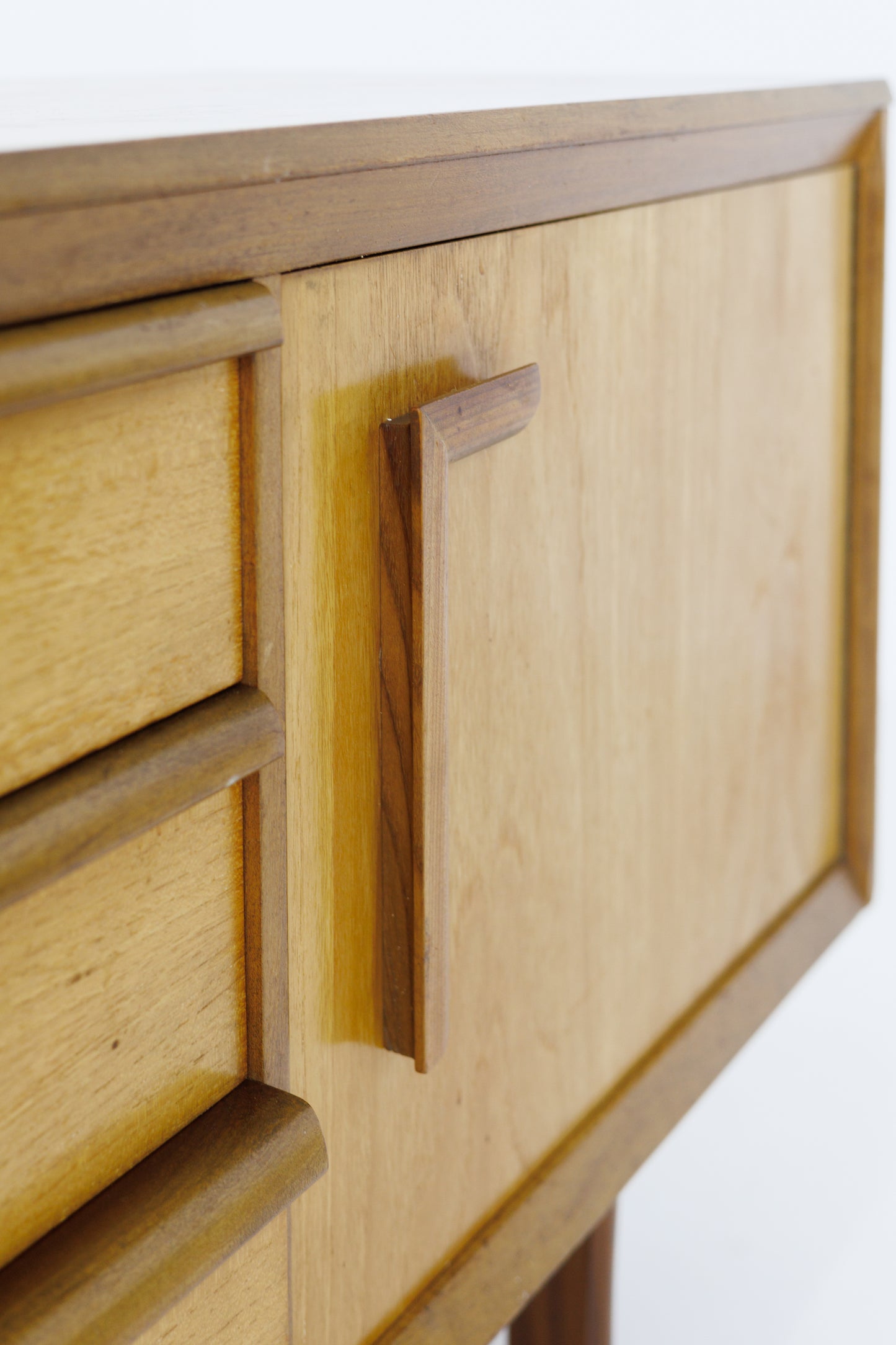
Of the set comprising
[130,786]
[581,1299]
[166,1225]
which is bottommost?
[581,1299]

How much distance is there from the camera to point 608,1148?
59 cm

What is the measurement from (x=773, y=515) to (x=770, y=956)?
0.22m

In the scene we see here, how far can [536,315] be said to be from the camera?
48 cm

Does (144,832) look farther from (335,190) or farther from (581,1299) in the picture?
(581,1299)

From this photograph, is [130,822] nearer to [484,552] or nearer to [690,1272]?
[484,552]

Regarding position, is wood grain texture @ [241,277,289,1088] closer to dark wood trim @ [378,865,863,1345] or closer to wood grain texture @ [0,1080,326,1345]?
wood grain texture @ [0,1080,326,1345]

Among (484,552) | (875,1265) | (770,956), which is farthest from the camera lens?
(875,1265)

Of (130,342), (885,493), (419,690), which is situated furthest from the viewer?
(885,493)

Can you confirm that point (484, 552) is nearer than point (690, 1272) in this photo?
Yes

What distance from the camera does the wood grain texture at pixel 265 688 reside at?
1.12ft

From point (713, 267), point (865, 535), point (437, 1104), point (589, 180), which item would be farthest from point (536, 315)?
point (865, 535)

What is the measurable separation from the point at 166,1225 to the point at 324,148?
245mm

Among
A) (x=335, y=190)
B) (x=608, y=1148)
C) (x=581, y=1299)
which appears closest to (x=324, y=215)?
(x=335, y=190)

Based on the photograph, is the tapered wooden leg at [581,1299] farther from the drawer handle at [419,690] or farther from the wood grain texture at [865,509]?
the drawer handle at [419,690]
